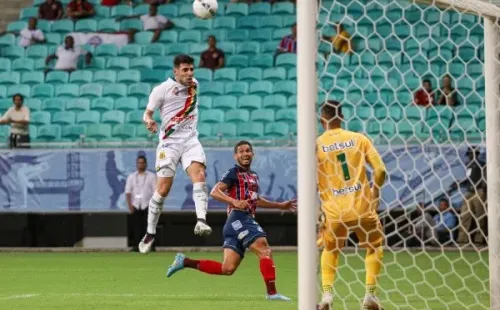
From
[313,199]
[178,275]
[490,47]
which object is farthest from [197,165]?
[313,199]

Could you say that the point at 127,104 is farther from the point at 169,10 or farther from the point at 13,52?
the point at 13,52

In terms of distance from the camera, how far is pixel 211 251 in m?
17.9

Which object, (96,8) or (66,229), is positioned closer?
(66,229)

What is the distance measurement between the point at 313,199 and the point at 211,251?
11.9 meters

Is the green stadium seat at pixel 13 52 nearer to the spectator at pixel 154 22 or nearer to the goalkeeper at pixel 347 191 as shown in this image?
the spectator at pixel 154 22

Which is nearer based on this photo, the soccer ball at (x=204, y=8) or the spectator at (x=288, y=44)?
the soccer ball at (x=204, y=8)

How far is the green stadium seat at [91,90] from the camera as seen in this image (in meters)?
20.5

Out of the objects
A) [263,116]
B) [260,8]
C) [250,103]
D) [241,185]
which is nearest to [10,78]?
[250,103]

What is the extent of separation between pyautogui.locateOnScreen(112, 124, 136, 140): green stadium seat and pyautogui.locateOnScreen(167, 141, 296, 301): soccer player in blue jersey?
30.4 ft

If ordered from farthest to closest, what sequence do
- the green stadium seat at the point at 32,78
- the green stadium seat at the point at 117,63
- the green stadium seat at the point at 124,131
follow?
1. the green stadium seat at the point at 117,63
2. the green stadium seat at the point at 32,78
3. the green stadium seat at the point at 124,131

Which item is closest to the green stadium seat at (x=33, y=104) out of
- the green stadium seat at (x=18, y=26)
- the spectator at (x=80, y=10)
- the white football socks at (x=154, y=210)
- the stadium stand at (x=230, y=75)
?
the stadium stand at (x=230, y=75)

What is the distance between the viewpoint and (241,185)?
394 inches

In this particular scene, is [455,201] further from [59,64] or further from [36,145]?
[59,64]

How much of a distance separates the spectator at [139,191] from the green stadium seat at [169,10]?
5013 millimetres
